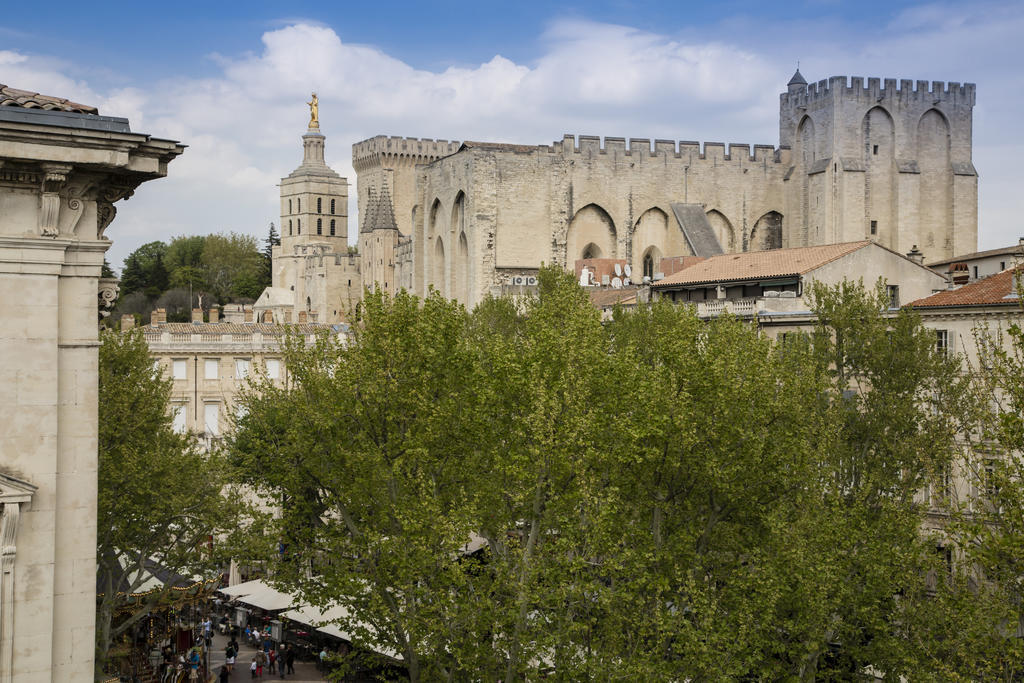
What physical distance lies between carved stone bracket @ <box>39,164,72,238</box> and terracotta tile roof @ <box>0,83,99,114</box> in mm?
614

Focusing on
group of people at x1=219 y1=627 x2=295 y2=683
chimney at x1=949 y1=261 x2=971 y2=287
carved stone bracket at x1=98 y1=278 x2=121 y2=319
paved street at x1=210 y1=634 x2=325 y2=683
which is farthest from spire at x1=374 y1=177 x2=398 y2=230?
carved stone bracket at x1=98 y1=278 x2=121 y2=319

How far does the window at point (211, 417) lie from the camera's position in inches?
1681

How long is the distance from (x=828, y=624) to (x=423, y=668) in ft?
23.3

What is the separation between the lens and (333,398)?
1997 centimetres

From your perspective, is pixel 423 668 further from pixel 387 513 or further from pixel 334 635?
pixel 334 635

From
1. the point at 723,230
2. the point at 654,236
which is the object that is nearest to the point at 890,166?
the point at 723,230

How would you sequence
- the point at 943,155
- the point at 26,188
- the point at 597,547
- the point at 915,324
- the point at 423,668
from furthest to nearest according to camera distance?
1. the point at 943,155
2. the point at 915,324
3. the point at 423,668
4. the point at 597,547
5. the point at 26,188

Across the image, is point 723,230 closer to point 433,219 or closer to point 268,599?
point 433,219

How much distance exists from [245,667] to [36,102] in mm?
21325

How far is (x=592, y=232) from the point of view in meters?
71.1

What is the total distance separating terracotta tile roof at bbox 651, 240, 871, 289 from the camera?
42250mm

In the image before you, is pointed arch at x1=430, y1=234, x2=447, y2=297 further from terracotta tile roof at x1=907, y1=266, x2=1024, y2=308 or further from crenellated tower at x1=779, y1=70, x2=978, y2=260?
terracotta tile roof at x1=907, y1=266, x2=1024, y2=308

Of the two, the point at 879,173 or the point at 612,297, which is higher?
the point at 879,173

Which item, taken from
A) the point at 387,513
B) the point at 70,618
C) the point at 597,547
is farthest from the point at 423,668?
the point at 70,618
